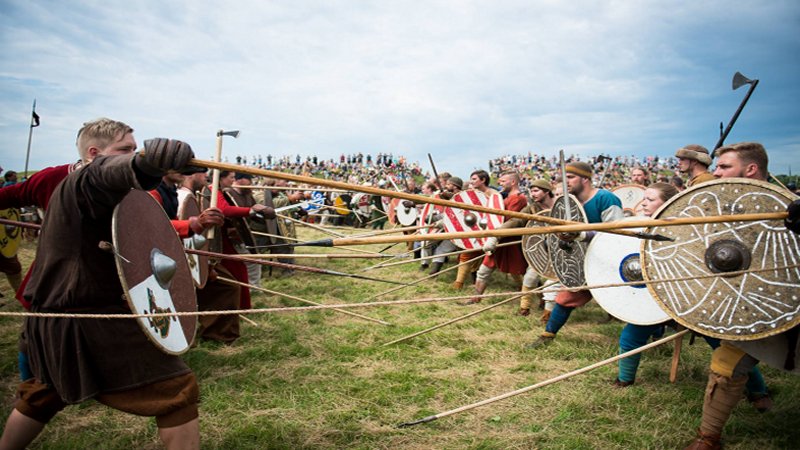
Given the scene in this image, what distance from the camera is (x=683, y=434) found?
2.48 m

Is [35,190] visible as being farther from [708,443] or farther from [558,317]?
[558,317]

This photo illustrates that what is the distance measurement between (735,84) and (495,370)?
3.89 metres

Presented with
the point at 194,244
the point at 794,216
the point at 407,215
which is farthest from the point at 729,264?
the point at 407,215

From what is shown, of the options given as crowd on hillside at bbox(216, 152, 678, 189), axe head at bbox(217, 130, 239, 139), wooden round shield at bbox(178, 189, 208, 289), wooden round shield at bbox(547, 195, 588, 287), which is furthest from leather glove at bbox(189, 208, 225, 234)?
crowd on hillside at bbox(216, 152, 678, 189)

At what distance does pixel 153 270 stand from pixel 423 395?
1.92m

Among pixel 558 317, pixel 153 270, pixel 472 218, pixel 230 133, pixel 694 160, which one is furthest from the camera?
pixel 472 218

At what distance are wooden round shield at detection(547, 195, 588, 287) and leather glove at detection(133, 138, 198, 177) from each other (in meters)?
3.01

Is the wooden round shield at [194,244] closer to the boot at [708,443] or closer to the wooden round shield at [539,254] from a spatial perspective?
the wooden round shield at [539,254]

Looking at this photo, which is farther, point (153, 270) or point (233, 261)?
point (233, 261)

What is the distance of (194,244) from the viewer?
3473 mm

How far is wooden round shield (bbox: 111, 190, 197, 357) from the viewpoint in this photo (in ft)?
5.45

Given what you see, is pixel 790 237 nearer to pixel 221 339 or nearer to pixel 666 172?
pixel 221 339

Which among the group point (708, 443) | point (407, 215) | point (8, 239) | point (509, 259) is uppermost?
point (407, 215)

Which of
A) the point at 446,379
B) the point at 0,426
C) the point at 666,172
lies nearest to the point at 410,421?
the point at 446,379
